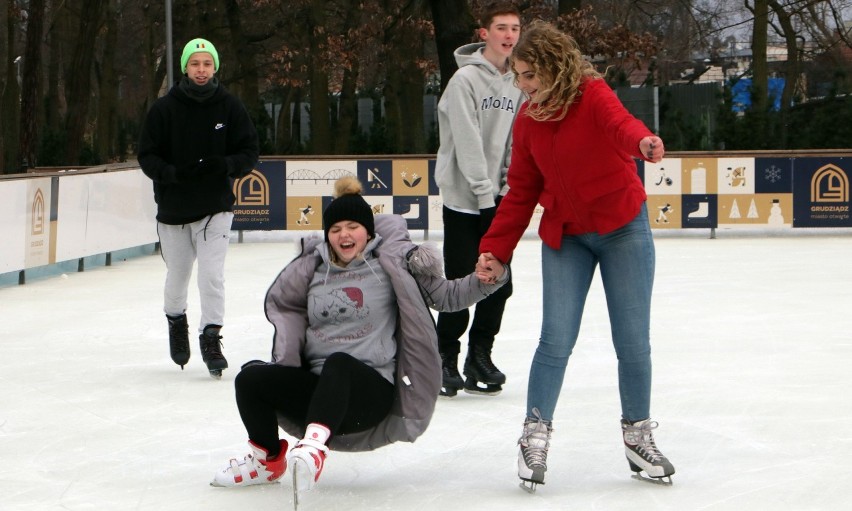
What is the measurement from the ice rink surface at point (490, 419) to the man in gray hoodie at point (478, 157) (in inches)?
8.2

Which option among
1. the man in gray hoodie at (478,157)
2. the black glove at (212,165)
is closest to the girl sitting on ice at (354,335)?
the man in gray hoodie at (478,157)

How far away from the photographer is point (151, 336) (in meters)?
8.89

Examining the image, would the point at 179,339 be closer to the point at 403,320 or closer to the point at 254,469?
the point at 254,469

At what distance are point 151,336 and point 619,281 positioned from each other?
4.92 meters

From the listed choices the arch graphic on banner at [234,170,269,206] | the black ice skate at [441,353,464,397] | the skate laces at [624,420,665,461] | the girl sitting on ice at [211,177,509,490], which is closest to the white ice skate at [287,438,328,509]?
the girl sitting on ice at [211,177,509,490]

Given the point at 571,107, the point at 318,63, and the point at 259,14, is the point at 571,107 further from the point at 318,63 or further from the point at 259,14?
the point at 259,14

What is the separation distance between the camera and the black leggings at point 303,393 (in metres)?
4.41

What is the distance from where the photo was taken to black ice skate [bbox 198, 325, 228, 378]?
708cm

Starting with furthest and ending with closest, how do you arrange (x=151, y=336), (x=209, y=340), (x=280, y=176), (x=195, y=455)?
(x=280, y=176) → (x=151, y=336) → (x=209, y=340) → (x=195, y=455)

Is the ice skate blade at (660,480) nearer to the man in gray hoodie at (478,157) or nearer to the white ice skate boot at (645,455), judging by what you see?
the white ice skate boot at (645,455)

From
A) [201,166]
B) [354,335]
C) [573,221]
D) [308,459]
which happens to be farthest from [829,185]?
[308,459]

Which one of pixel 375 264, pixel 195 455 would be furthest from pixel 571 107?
pixel 195 455

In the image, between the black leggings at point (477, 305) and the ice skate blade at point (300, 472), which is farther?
the black leggings at point (477, 305)

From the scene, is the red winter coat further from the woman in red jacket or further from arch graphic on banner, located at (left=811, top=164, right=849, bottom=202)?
arch graphic on banner, located at (left=811, top=164, right=849, bottom=202)
